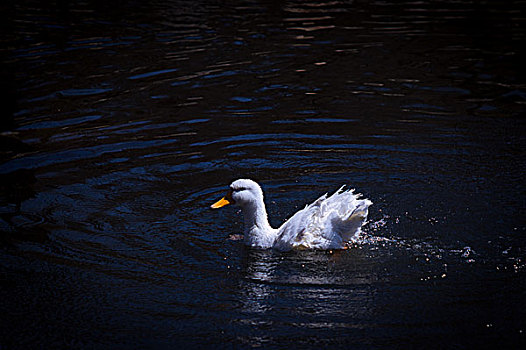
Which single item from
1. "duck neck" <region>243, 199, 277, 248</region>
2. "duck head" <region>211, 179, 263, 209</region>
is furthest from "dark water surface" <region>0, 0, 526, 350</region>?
"duck head" <region>211, 179, 263, 209</region>

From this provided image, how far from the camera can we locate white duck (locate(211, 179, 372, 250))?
7.20m

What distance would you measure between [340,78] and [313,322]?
8650 mm

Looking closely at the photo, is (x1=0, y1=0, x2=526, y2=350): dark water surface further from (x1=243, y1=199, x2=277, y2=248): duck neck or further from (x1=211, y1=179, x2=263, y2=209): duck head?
(x1=211, y1=179, x2=263, y2=209): duck head

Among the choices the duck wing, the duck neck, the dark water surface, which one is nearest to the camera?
the dark water surface

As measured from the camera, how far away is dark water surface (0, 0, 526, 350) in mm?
6129

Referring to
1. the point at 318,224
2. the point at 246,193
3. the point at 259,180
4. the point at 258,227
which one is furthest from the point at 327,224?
the point at 259,180

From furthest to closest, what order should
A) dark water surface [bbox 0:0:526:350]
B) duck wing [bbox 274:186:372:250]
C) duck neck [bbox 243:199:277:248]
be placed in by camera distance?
duck neck [bbox 243:199:277:248]
duck wing [bbox 274:186:372:250]
dark water surface [bbox 0:0:526:350]

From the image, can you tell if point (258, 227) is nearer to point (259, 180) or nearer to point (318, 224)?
point (318, 224)

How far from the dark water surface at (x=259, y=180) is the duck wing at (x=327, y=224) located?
0.19m

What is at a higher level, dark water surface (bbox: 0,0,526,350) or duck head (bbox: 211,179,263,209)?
duck head (bbox: 211,179,263,209)

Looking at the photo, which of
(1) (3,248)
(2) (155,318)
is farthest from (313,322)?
(1) (3,248)

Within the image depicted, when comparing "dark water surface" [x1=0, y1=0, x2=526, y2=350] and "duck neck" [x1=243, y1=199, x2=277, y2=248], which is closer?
"dark water surface" [x1=0, y1=0, x2=526, y2=350]

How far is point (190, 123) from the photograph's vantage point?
11.7m

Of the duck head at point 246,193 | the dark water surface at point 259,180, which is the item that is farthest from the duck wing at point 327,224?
the duck head at point 246,193
